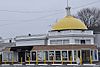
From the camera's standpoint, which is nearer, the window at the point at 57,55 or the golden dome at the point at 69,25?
the window at the point at 57,55

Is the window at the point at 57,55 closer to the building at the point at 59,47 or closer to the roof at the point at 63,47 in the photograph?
the building at the point at 59,47

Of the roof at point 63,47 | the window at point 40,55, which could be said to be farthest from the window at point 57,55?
the window at point 40,55

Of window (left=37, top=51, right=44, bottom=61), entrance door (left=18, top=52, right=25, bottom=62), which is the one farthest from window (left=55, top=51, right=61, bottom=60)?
entrance door (left=18, top=52, right=25, bottom=62)

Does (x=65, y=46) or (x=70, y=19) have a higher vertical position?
(x=70, y=19)

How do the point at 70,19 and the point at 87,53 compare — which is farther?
the point at 70,19

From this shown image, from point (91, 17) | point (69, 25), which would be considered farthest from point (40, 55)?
point (91, 17)

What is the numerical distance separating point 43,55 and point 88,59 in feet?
26.3

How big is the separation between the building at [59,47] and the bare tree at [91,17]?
1139 inches

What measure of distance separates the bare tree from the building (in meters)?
28.9

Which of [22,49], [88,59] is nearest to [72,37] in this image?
[88,59]

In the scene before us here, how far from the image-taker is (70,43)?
61156mm

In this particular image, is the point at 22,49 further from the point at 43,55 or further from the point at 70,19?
the point at 70,19

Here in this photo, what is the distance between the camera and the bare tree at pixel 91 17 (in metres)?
95.1

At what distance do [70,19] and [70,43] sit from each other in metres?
6.38
